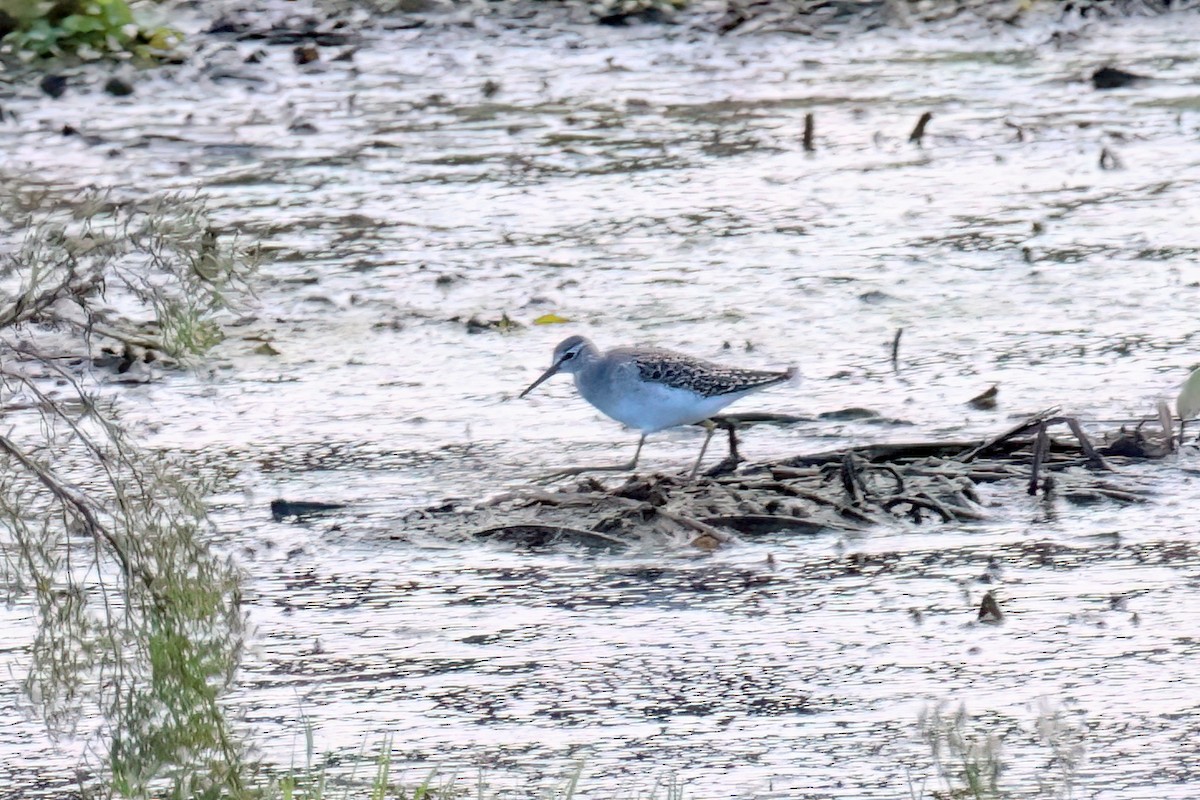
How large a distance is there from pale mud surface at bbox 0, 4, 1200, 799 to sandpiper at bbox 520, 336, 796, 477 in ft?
0.94

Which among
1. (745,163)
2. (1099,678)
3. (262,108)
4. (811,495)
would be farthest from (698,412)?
(262,108)

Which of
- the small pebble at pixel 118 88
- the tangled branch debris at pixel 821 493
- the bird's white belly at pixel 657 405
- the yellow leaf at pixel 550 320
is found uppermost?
the bird's white belly at pixel 657 405

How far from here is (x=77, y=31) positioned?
16078 millimetres

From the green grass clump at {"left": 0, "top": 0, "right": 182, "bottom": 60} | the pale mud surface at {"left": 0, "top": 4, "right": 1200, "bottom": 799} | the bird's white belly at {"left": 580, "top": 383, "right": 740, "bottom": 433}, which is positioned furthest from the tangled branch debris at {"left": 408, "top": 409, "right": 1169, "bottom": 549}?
the green grass clump at {"left": 0, "top": 0, "right": 182, "bottom": 60}

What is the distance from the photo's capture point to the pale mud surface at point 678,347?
5430 mm

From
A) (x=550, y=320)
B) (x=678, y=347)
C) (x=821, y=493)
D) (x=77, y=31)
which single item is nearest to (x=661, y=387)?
(x=821, y=493)

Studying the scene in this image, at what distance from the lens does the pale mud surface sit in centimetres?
543

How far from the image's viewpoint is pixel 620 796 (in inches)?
193

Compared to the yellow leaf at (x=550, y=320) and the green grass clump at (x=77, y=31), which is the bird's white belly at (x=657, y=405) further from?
the green grass clump at (x=77, y=31)

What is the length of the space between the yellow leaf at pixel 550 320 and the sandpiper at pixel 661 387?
1948 millimetres

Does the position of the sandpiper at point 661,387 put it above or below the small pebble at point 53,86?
above

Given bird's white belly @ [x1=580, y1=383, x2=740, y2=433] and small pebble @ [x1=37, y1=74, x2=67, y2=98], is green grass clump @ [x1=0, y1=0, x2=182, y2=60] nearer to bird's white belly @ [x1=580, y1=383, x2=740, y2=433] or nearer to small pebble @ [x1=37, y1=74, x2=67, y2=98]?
small pebble @ [x1=37, y1=74, x2=67, y2=98]

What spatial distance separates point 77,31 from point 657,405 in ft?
33.1

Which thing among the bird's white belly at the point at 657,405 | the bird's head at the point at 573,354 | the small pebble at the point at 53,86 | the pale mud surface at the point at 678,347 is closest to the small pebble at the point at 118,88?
the pale mud surface at the point at 678,347
